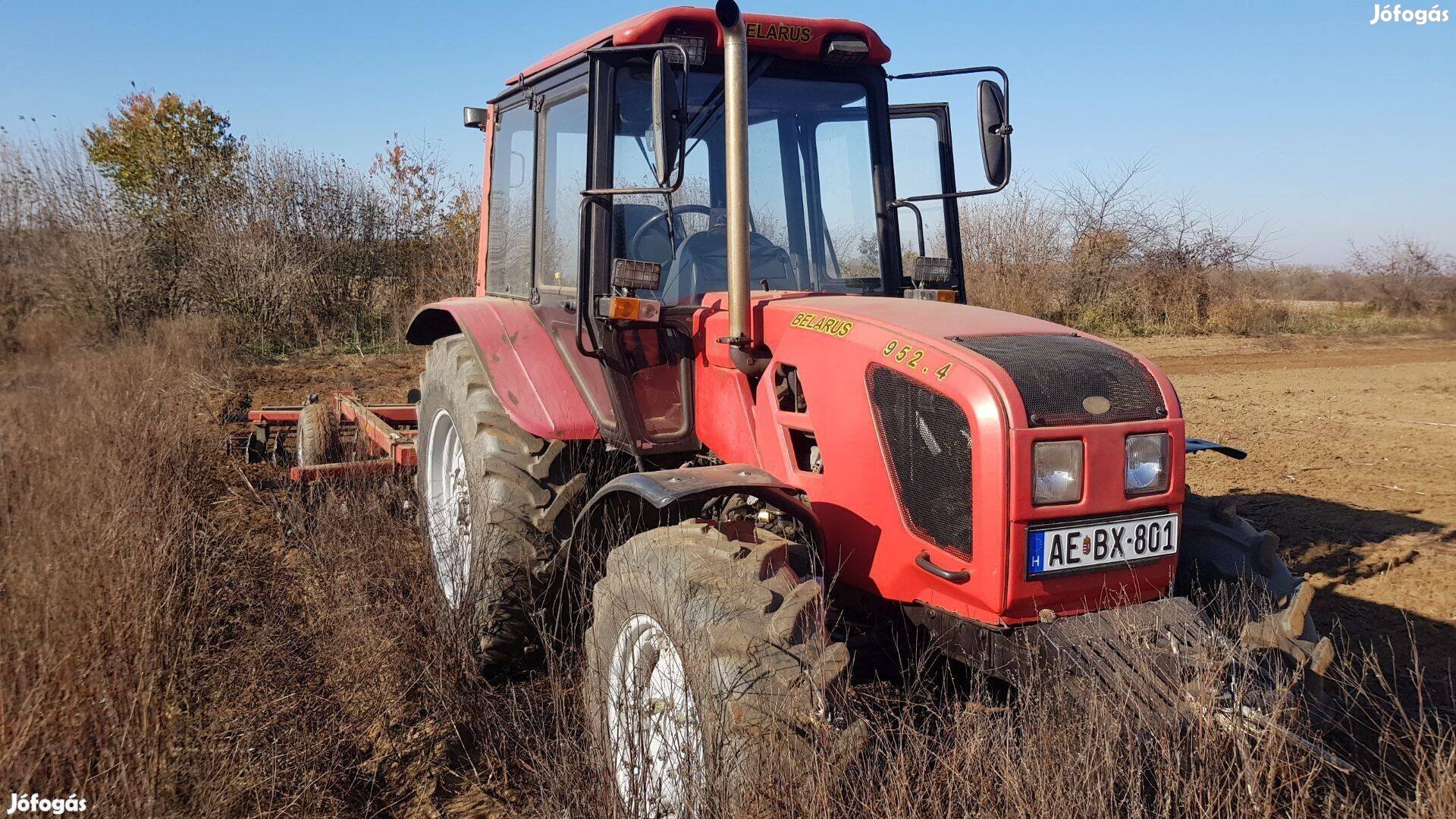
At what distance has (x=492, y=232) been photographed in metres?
5.02

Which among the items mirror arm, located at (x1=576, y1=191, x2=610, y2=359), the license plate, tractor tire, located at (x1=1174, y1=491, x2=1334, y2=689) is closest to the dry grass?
tractor tire, located at (x1=1174, y1=491, x2=1334, y2=689)

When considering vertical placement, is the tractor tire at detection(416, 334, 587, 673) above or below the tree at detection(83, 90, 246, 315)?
below

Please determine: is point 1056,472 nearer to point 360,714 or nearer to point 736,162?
point 736,162

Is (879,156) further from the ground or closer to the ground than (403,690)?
further from the ground

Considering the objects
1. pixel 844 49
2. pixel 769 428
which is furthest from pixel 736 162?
pixel 844 49

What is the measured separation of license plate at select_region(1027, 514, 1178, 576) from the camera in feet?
8.49

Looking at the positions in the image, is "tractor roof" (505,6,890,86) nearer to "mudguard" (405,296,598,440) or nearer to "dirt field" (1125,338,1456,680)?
"mudguard" (405,296,598,440)

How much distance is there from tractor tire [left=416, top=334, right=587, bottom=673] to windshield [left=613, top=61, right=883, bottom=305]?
811mm

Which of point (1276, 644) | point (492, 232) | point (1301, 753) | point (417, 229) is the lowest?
point (1301, 753)

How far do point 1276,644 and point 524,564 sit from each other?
2.42m

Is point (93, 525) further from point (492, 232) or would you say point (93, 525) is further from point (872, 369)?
point (872, 369)

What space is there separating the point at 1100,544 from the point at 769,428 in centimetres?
104

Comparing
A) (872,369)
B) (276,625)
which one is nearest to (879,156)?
(872,369)

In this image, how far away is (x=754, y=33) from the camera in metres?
3.54
